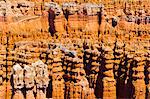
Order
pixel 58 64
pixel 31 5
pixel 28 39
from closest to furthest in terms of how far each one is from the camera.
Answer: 1. pixel 58 64
2. pixel 28 39
3. pixel 31 5

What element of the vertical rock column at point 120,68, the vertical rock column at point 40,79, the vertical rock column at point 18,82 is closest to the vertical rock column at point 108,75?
the vertical rock column at point 120,68

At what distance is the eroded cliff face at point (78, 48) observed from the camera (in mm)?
34844

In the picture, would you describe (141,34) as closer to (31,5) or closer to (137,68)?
(137,68)

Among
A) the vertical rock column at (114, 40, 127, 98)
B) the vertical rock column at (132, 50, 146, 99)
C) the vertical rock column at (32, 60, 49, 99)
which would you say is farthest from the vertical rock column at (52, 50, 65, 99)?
the vertical rock column at (132, 50, 146, 99)

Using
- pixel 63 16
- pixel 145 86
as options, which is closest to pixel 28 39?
pixel 63 16

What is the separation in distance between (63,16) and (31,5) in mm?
2703

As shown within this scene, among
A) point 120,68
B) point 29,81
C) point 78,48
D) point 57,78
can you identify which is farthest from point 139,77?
point 29,81

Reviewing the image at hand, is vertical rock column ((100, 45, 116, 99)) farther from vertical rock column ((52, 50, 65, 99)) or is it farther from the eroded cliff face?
vertical rock column ((52, 50, 65, 99))

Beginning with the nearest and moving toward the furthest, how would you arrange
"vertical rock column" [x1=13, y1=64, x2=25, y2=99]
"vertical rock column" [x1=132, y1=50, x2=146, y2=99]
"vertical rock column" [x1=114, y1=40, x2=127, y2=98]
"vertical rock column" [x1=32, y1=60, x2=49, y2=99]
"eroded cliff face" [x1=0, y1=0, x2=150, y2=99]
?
"vertical rock column" [x1=13, y1=64, x2=25, y2=99] → "vertical rock column" [x1=32, y1=60, x2=49, y2=99] → "eroded cliff face" [x1=0, y1=0, x2=150, y2=99] → "vertical rock column" [x1=132, y1=50, x2=146, y2=99] → "vertical rock column" [x1=114, y1=40, x2=127, y2=98]

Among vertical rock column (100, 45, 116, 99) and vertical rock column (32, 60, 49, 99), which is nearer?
vertical rock column (32, 60, 49, 99)

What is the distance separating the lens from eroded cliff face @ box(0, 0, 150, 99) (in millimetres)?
34844

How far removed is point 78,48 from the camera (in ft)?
121

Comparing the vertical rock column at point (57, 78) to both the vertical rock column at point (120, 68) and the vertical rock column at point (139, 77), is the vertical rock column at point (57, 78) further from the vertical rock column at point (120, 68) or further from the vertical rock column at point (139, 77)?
the vertical rock column at point (139, 77)

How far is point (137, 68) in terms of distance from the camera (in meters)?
35.6
